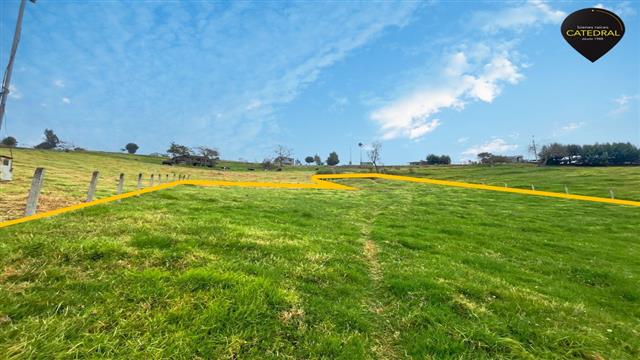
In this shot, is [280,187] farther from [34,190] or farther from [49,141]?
[49,141]

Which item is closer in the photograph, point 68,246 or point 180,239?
point 68,246

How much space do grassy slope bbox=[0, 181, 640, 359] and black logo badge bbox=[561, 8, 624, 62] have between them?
33.4ft

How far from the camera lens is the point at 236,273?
8148mm

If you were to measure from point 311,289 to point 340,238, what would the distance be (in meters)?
7.01

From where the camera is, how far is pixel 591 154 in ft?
493

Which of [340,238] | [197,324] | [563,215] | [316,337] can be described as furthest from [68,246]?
[563,215]

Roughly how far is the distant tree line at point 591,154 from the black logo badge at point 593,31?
542ft

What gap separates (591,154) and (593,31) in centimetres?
18153

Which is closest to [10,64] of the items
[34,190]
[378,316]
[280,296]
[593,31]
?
[34,190]

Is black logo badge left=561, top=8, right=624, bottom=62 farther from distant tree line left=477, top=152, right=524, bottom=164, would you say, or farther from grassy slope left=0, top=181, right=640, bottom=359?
distant tree line left=477, top=152, right=524, bottom=164

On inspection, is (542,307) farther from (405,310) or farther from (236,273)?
(236,273)

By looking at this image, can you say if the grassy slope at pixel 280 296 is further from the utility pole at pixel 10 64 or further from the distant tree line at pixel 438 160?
the distant tree line at pixel 438 160

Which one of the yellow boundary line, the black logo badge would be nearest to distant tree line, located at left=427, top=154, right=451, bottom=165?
the yellow boundary line

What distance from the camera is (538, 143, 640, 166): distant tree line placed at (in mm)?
142750
